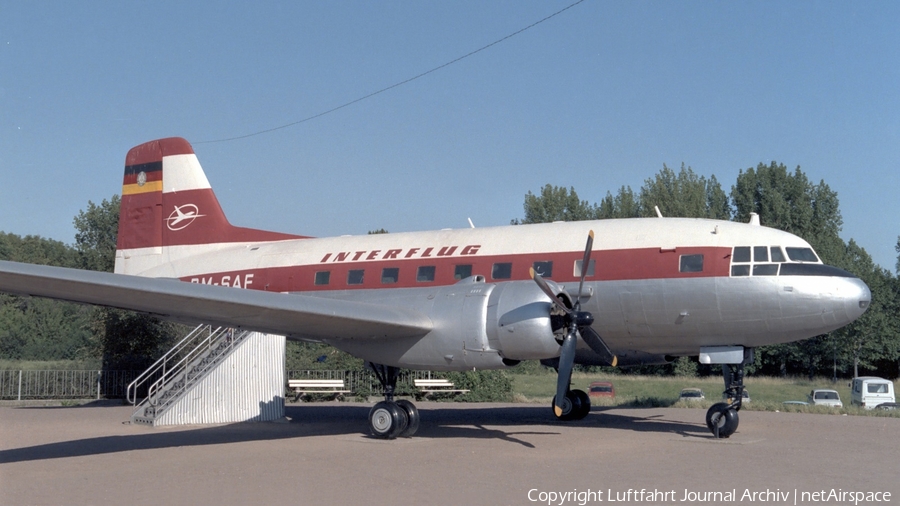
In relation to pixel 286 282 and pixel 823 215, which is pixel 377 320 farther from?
pixel 823 215

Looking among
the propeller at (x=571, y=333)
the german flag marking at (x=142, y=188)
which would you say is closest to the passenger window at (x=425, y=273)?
the propeller at (x=571, y=333)

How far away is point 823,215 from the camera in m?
58.1

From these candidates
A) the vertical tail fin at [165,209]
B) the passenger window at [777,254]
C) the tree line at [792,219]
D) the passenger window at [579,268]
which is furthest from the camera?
the tree line at [792,219]

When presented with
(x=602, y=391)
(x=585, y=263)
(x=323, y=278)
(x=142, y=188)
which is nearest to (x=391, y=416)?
(x=585, y=263)

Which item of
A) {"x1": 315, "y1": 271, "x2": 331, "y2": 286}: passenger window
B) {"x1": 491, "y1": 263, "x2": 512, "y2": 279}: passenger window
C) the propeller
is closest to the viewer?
the propeller

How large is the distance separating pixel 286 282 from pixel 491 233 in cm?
474

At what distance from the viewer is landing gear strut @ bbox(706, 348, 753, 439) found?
13773mm

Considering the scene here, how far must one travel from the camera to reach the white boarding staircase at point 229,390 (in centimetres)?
1719

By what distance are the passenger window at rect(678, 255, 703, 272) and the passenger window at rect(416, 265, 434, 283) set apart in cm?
473

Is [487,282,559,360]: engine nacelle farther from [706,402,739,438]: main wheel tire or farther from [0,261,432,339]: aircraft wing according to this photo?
[706,402,739,438]: main wheel tire

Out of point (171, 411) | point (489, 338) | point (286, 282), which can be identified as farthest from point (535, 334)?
point (171, 411)

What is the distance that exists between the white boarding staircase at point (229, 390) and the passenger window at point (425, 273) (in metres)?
3.95

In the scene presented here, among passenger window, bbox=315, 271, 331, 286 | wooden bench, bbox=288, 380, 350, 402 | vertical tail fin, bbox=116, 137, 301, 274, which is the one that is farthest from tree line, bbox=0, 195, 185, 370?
passenger window, bbox=315, 271, 331, 286

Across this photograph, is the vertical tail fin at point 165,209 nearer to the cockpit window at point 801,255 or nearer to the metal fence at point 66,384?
the metal fence at point 66,384
